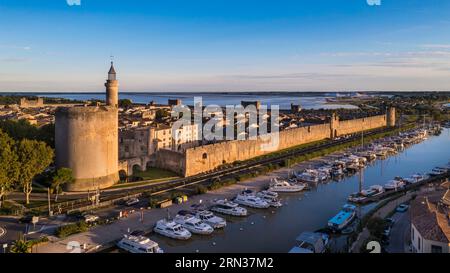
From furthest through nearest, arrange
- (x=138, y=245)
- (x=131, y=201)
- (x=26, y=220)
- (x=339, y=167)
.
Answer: (x=339, y=167) → (x=131, y=201) → (x=26, y=220) → (x=138, y=245)

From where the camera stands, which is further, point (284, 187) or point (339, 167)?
point (339, 167)

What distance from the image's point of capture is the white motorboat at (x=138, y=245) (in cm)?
942

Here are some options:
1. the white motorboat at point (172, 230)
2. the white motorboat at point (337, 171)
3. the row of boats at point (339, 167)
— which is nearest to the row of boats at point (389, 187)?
the row of boats at point (339, 167)

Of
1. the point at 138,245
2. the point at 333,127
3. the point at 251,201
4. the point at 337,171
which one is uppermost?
the point at 333,127

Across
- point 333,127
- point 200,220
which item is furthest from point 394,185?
point 333,127

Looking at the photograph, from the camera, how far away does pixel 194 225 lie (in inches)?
440

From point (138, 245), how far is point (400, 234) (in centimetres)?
654

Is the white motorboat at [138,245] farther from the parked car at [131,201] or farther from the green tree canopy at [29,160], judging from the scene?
the green tree canopy at [29,160]

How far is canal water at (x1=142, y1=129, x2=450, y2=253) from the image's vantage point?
33.9 feet

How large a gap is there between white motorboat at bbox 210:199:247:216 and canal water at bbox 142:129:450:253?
26cm

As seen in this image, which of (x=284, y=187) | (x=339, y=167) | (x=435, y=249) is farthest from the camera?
(x=339, y=167)

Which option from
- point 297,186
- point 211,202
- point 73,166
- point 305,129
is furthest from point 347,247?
point 305,129

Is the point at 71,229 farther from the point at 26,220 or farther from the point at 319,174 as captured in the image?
the point at 319,174

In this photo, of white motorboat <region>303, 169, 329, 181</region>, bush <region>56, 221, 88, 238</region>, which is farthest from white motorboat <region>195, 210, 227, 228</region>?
white motorboat <region>303, 169, 329, 181</region>
